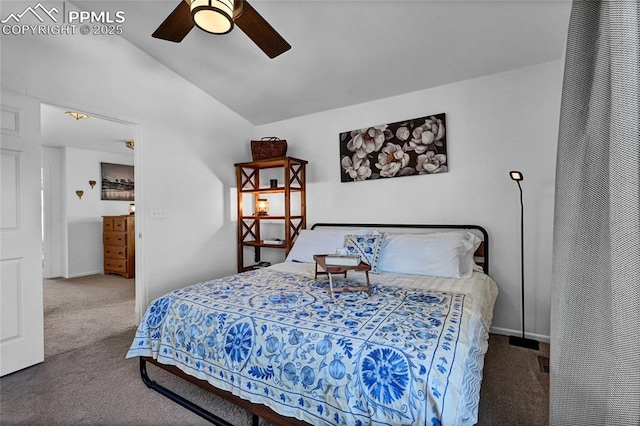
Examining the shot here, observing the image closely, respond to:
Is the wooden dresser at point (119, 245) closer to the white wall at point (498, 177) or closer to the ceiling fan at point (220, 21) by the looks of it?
the ceiling fan at point (220, 21)

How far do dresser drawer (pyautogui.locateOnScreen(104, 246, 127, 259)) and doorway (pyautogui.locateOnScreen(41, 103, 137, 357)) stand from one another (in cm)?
34

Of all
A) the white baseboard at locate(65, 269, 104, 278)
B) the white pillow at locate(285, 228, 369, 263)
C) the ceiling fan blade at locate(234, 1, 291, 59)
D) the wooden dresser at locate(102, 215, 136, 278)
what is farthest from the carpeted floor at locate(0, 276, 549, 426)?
the white baseboard at locate(65, 269, 104, 278)

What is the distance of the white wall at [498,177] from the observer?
2684 mm

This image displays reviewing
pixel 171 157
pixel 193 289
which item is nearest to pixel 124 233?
pixel 171 157

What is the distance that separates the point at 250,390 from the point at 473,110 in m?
3.02

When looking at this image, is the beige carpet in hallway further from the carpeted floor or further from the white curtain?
the white curtain

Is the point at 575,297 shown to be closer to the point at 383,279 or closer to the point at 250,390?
the point at 250,390

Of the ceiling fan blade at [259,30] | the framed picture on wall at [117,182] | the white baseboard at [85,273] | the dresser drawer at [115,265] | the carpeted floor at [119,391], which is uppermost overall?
the ceiling fan blade at [259,30]

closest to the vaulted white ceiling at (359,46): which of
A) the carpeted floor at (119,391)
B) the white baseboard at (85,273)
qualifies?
the carpeted floor at (119,391)

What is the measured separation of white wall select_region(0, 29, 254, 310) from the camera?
101 inches

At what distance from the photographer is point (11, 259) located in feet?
7.61

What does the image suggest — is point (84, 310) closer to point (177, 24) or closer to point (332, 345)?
point (177, 24)

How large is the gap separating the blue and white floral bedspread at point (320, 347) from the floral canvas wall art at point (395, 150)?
5.15 feet

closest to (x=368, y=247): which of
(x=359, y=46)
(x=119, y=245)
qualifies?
(x=359, y=46)
